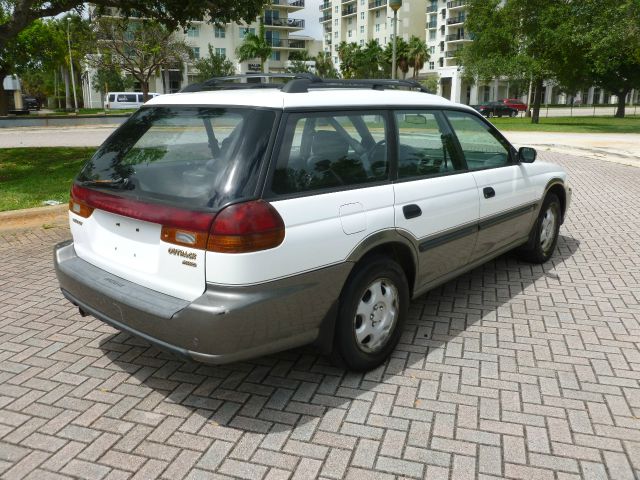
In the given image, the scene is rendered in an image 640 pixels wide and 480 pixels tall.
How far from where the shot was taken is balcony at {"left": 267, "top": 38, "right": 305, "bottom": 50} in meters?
91.5

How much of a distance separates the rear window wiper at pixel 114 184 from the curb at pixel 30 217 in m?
4.77

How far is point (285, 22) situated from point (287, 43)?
10.5 feet

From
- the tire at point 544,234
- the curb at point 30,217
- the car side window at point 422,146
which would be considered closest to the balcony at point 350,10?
the curb at point 30,217

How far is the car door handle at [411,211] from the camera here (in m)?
3.71

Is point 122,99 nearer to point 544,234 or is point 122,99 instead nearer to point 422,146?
point 544,234

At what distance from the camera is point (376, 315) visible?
3676 millimetres

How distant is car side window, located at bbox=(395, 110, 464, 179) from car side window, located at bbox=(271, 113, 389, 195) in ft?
0.55

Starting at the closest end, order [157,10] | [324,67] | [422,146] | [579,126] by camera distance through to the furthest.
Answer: [422,146] → [157,10] → [579,126] → [324,67]

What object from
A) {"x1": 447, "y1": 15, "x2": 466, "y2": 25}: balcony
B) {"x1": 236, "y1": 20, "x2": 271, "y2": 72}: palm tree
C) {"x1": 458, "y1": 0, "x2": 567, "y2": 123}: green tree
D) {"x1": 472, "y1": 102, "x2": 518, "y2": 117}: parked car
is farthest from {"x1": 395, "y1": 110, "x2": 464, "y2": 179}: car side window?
{"x1": 447, "y1": 15, "x2": 466, "y2": 25}: balcony

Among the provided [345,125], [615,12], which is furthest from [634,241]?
[615,12]

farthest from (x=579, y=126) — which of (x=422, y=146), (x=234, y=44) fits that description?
(x=234, y=44)

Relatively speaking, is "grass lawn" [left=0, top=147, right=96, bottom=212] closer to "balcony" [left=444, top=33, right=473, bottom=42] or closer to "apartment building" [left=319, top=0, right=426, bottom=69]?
"apartment building" [left=319, top=0, right=426, bottom=69]

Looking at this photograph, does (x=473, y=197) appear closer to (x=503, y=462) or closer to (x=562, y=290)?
(x=562, y=290)

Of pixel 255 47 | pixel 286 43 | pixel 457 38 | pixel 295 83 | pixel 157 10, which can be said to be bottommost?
pixel 295 83
